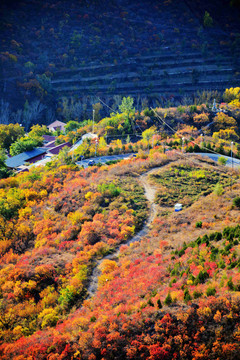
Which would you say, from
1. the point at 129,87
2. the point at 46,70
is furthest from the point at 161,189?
the point at 46,70

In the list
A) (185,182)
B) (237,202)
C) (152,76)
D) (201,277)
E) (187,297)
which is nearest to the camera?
(187,297)

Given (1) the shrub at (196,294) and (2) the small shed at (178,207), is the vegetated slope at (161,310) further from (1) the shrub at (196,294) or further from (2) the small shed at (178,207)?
(2) the small shed at (178,207)

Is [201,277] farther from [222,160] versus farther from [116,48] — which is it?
[116,48]

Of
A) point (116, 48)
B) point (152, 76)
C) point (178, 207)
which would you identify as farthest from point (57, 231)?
point (116, 48)

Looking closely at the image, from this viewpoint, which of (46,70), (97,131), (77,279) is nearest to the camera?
(77,279)

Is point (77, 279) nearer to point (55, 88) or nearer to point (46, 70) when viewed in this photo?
point (55, 88)

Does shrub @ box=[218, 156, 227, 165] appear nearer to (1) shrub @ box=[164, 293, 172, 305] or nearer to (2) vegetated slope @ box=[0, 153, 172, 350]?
(2) vegetated slope @ box=[0, 153, 172, 350]
